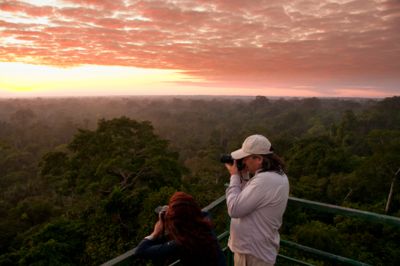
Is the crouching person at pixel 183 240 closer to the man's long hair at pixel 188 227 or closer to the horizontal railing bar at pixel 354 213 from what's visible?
the man's long hair at pixel 188 227

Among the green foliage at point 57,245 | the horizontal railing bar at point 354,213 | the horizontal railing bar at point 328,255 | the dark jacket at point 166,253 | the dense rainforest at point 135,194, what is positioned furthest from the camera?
the dense rainforest at point 135,194

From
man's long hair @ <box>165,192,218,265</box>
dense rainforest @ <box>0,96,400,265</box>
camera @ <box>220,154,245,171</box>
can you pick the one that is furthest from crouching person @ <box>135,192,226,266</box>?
dense rainforest @ <box>0,96,400,265</box>

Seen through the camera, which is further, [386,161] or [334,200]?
[334,200]

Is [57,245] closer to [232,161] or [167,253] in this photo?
[232,161]

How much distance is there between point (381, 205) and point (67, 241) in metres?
19.0


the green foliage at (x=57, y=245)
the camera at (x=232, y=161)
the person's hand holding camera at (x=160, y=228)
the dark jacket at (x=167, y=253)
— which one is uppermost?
the camera at (x=232, y=161)

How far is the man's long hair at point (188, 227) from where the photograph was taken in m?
1.82

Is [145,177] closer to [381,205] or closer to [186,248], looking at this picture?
[381,205]

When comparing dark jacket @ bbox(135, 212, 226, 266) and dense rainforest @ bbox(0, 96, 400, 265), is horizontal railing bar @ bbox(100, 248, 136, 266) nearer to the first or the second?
dark jacket @ bbox(135, 212, 226, 266)

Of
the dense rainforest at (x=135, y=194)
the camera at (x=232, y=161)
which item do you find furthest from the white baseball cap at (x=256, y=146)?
the dense rainforest at (x=135, y=194)

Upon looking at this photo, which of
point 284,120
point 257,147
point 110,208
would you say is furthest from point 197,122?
point 257,147

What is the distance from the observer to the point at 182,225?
1826mm

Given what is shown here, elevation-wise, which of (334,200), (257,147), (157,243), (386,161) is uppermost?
(257,147)

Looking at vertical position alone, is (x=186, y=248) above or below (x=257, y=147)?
below
